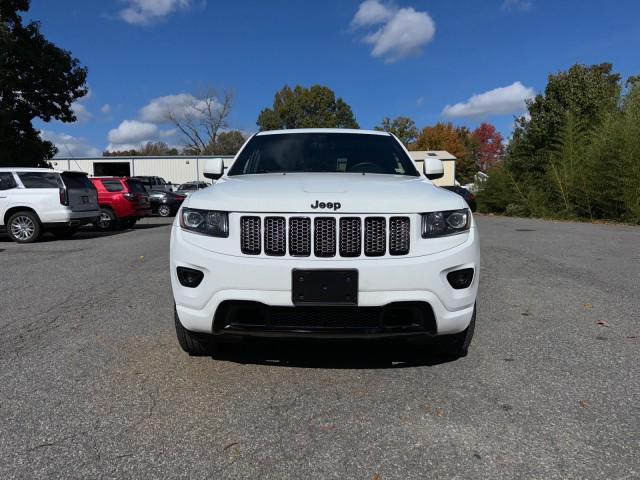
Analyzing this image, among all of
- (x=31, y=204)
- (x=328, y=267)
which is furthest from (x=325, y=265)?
(x=31, y=204)

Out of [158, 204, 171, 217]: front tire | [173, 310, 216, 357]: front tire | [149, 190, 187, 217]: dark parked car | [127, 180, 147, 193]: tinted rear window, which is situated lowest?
[158, 204, 171, 217]: front tire

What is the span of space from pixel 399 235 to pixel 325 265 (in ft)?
1.50

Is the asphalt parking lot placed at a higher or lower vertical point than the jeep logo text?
lower

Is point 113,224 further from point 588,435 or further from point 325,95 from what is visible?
point 325,95

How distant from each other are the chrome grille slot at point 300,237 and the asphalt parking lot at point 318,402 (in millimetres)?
815

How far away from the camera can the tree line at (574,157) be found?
685 inches

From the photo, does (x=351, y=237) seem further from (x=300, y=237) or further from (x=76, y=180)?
(x=76, y=180)

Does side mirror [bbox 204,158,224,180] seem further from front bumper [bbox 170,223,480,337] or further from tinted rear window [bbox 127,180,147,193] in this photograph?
tinted rear window [bbox 127,180,147,193]

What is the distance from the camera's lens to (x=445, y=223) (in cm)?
303

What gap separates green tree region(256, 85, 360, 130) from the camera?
231ft

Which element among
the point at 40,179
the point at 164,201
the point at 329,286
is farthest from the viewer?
the point at 164,201

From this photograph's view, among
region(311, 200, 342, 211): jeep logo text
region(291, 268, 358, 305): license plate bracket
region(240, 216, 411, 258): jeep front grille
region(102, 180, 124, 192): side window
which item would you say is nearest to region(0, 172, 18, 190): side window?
region(102, 180, 124, 192): side window

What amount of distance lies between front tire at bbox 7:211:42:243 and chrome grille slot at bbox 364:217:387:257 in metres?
10.9

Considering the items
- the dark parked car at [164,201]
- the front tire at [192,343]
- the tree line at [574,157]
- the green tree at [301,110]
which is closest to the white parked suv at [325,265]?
the front tire at [192,343]
